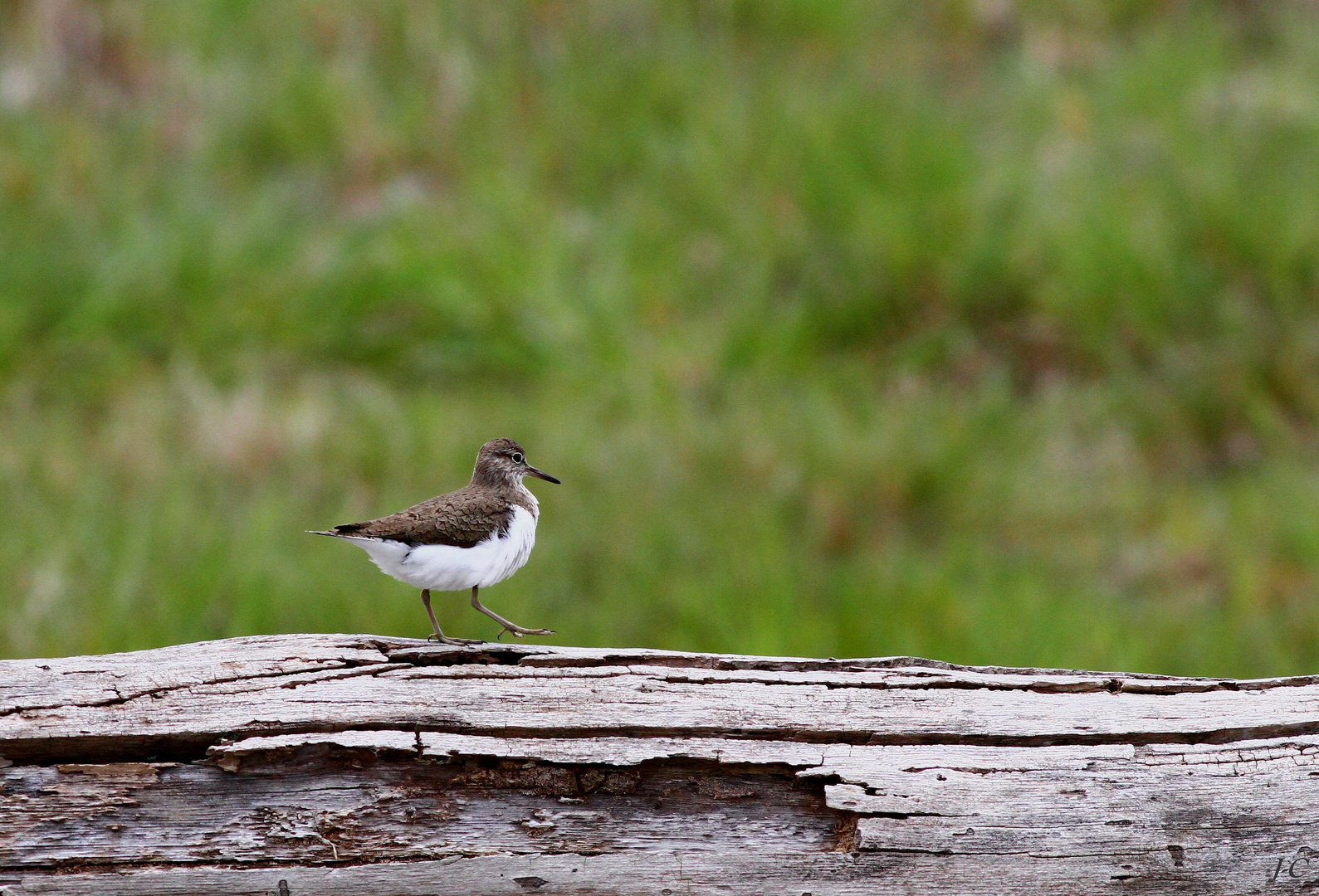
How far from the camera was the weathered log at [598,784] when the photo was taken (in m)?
3.11

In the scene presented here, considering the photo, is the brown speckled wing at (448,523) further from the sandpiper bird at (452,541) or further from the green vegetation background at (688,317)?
the green vegetation background at (688,317)

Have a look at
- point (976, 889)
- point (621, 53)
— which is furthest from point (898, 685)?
point (621, 53)

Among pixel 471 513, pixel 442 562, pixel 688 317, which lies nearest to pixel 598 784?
pixel 442 562

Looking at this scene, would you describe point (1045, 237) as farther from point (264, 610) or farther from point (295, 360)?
point (264, 610)

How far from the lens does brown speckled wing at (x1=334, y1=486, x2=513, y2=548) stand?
325cm

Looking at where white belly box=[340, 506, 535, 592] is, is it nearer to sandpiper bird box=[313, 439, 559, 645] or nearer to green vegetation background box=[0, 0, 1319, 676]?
sandpiper bird box=[313, 439, 559, 645]

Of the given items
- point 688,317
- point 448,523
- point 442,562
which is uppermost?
point 688,317

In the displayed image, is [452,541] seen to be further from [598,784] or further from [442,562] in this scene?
[598,784]

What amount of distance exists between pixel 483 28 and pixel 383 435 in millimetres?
4973

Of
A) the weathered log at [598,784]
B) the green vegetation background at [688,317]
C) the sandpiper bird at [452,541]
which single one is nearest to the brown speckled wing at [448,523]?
the sandpiper bird at [452,541]

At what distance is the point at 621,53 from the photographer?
11.5 meters

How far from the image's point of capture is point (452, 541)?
337cm

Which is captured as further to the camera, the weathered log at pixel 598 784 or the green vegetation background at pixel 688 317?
the green vegetation background at pixel 688 317

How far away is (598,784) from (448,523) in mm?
768
